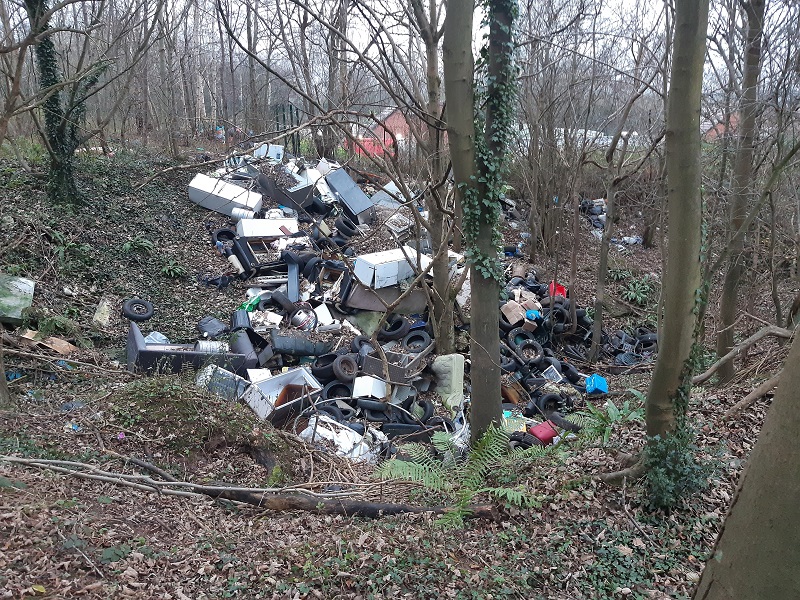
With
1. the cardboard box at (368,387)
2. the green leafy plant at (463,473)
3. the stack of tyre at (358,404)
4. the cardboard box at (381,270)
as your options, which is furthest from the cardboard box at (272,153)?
the green leafy plant at (463,473)

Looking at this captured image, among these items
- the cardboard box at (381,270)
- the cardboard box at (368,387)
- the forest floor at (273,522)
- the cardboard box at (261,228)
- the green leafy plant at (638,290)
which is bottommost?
the cardboard box at (368,387)

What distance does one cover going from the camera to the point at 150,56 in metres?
19.8

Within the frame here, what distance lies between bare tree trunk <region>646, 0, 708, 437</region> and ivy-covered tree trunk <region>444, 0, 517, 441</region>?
8.01 ft

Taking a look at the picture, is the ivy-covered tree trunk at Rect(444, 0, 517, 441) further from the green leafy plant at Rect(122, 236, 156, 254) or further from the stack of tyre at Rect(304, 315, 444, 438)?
the green leafy plant at Rect(122, 236, 156, 254)

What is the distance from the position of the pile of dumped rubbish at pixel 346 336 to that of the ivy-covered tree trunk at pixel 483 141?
1.03m

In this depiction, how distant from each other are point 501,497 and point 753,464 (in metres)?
3.43

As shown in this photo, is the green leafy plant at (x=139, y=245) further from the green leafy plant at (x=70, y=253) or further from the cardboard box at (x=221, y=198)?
the cardboard box at (x=221, y=198)

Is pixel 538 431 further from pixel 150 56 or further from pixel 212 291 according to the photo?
pixel 150 56

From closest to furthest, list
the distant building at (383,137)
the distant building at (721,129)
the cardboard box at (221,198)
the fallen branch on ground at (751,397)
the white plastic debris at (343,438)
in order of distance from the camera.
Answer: the fallen branch on ground at (751,397) → the white plastic debris at (343,438) → the distant building at (383,137) → the distant building at (721,129) → the cardboard box at (221,198)

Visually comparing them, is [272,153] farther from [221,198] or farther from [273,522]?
[273,522]

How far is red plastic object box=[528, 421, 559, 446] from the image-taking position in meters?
7.68

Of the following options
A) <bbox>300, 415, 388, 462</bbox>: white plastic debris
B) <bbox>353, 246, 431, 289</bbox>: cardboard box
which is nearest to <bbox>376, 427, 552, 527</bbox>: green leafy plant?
<bbox>300, 415, 388, 462</bbox>: white plastic debris

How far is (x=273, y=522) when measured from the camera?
444 cm

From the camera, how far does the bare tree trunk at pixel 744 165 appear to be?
7.79 metres
